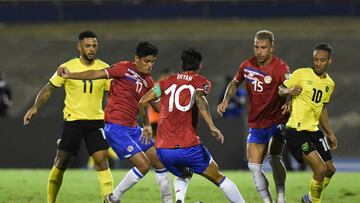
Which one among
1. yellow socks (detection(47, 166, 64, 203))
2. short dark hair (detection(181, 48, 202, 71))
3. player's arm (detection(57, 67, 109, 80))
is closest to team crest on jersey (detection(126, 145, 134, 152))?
player's arm (detection(57, 67, 109, 80))

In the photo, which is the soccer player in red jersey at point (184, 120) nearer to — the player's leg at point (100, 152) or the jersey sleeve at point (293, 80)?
the player's leg at point (100, 152)

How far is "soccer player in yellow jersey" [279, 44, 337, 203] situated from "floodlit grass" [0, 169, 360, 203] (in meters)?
2.24

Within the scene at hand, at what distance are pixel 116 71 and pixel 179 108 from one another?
127 centimetres

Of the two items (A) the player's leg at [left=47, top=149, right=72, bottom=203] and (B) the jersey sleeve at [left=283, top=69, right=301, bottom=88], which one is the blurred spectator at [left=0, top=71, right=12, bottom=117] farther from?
(B) the jersey sleeve at [left=283, top=69, right=301, bottom=88]

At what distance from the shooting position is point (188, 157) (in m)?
10.9

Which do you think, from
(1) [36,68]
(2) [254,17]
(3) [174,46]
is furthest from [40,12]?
(2) [254,17]

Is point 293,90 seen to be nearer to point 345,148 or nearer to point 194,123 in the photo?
point 194,123

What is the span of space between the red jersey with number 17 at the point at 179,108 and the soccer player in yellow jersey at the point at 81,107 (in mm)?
1622

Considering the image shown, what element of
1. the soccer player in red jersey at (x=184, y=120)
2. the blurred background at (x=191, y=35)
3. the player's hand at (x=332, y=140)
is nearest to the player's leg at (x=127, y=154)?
the soccer player in red jersey at (x=184, y=120)

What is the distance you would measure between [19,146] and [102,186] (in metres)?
11.3

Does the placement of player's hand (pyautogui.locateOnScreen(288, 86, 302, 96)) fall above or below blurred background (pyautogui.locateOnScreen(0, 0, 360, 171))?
above

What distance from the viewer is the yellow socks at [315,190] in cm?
1219

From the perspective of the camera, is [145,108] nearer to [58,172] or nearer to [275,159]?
[58,172]

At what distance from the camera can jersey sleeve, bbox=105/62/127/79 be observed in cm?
1181
